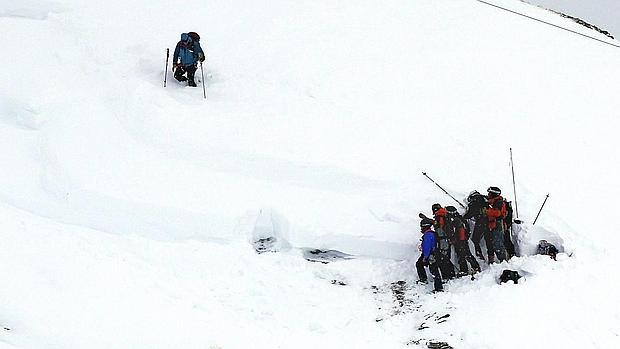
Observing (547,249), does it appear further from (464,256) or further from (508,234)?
(464,256)

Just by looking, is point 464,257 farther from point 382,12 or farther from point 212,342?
point 382,12

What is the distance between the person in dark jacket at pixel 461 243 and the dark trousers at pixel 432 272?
1.83ft

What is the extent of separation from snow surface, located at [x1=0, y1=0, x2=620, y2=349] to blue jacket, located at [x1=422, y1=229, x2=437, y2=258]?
78 centimetres

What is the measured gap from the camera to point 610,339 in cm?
984

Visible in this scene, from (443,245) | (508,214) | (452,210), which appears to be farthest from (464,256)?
(508,214)

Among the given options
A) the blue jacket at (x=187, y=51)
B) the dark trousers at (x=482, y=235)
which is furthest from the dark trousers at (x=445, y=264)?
the blue jacket at (x=187, y=51)

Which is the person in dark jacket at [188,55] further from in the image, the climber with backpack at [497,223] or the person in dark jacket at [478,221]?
the climber with backpack at [497,223]

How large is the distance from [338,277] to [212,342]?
133 inches

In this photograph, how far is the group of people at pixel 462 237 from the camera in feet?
38.2

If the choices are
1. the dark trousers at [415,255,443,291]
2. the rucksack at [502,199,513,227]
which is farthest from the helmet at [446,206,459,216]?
the dark trousers at [415,255,443,291]

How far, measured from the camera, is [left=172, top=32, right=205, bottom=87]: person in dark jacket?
50.3ft

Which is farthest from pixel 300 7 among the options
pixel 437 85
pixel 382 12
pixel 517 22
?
pixel 517 22

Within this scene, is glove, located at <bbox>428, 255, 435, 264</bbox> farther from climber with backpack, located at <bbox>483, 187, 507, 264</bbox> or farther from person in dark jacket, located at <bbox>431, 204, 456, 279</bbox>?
climber with backpack, located at <bbox>483, 187, 507, 264</bbox>

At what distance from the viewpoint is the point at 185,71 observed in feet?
52.4
